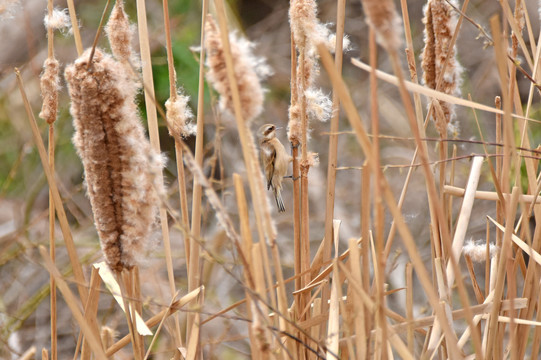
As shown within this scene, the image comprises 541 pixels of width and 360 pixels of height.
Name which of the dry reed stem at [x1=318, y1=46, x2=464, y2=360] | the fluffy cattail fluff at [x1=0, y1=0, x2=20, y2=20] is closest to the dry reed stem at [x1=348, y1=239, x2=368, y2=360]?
the dry reed stem at [x1=318, y1=46, x2=464, y2=360]

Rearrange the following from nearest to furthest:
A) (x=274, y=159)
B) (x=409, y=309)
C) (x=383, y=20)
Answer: (x=383, y=20) < (x=409, y=309) < (x=274, y=159)

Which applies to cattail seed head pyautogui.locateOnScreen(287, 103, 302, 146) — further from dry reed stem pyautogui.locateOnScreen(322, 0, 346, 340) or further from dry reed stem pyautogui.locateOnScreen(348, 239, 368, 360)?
dry reed stem pyautogui.locateOnScreen(348, 239, 368, 360)

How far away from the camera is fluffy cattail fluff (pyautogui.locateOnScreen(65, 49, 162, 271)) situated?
0.74 m

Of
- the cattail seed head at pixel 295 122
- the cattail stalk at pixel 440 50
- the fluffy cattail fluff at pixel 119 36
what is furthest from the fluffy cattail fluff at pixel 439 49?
the fluffy cattail fluff at pixel 119 36

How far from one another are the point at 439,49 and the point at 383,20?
66cm

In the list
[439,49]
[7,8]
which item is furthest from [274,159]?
[7,8]

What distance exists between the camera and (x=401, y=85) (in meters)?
0.51

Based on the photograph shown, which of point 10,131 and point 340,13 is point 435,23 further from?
point 10,131

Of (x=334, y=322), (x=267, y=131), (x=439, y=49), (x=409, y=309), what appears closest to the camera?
(x=334, y=322)

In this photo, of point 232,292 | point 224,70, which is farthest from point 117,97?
point 232,292

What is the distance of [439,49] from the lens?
43.3 inches

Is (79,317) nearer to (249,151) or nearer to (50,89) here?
(249,151)

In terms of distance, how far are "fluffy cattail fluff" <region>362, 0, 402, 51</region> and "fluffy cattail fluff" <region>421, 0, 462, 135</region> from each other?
0.63 metres

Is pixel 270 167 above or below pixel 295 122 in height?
below
